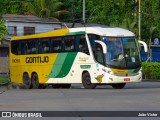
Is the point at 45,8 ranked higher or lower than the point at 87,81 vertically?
higher

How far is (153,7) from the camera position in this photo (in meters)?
67.1

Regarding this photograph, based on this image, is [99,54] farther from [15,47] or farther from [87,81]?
[15,47]

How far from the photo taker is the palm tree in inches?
3036

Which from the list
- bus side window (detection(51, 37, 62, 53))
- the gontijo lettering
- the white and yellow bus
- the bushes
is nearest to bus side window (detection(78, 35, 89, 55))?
the white and yellow bus

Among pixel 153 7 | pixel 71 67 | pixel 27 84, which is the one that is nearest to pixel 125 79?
pixel 71 67

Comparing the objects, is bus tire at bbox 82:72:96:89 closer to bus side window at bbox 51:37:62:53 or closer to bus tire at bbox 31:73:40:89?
bus side window at bbox 51:37:62:53

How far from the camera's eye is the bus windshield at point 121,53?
30984 mm

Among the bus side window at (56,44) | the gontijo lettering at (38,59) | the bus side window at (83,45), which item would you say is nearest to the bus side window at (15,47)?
the gontijo lettering at (38,59)

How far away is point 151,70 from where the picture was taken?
2069 inches

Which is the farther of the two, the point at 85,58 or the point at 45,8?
the point at 45,8

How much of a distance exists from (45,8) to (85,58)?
46.3 m

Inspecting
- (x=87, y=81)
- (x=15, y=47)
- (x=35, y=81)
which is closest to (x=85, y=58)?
(x=87, y=81)

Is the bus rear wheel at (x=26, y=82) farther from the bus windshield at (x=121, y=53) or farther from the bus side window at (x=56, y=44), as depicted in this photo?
the bus windshield at (x=121, y=53)

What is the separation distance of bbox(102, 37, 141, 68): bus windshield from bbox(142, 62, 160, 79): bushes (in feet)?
64.9
